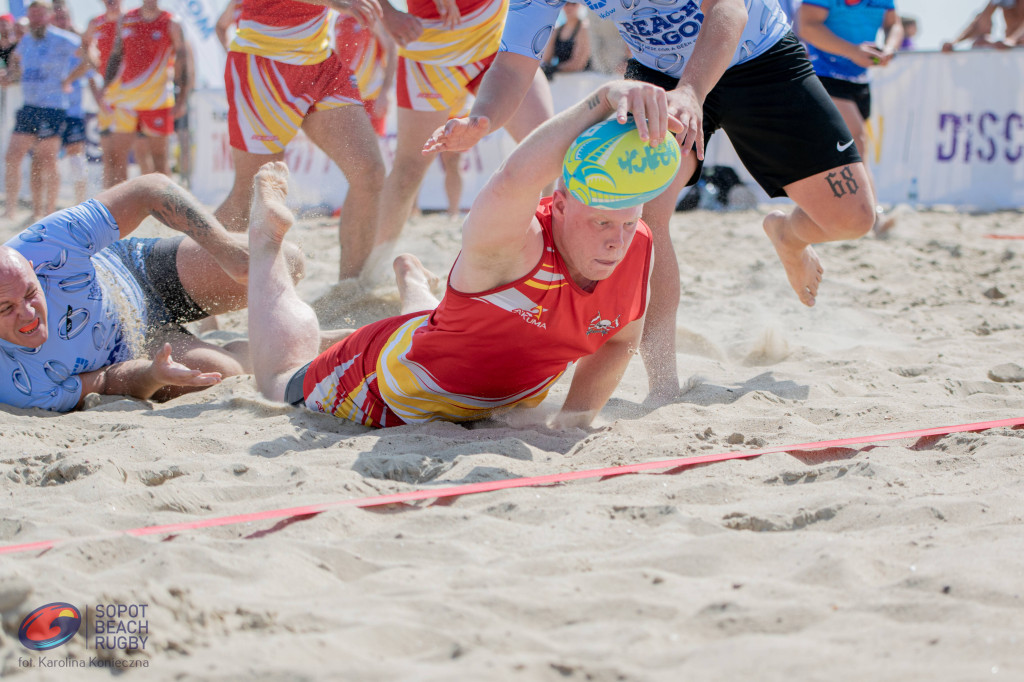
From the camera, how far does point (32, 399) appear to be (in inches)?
121

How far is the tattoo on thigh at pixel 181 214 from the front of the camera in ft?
10.8

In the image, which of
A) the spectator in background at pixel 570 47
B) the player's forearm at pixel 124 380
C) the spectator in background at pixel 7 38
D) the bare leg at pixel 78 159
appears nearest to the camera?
the player's forearm at pixel 124 380

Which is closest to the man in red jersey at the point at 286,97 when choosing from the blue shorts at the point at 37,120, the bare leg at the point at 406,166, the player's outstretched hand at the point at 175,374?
the bare leg at the point at 406,166

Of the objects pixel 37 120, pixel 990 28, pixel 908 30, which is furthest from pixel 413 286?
pixel 908 30

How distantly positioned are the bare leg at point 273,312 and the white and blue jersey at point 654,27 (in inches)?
39.4

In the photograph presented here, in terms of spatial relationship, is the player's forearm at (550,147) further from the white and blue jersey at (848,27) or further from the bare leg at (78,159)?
the bare leg at (78,159)

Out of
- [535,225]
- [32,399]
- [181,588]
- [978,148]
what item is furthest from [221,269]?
[978,148]

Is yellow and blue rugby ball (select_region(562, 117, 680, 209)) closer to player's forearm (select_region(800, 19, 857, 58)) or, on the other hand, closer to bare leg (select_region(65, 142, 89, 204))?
player's forearm (select_region(800, 19, 857, 58))

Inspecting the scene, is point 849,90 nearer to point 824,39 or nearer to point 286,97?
point 824,39

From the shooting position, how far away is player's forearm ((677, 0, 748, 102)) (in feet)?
7.95

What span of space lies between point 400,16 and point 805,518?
9.41ft

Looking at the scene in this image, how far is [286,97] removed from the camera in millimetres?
4004

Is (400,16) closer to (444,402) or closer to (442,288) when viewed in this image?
(442,288)

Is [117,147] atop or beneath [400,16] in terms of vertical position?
beneath
